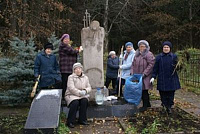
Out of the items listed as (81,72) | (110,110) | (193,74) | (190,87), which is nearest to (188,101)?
(190,87)

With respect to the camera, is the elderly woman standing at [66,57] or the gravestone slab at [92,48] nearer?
the elderly woman standing at [66,57]

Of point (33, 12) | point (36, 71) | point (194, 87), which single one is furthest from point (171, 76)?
point (33, 12)

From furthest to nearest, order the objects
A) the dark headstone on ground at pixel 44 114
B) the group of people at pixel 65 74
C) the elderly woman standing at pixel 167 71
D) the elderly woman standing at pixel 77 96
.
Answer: the elderly woman standing at pixel 167 71 < the group of people at pixel 65 74 < the elderly woman standing at pixel 77 96 < the dark headstone on ground at pixel 44 114

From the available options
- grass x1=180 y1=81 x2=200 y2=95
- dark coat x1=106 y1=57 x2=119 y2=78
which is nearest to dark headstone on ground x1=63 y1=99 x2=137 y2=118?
dark coat x1=106 y1=57 x2=119 y2=78

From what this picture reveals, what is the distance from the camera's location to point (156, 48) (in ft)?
100

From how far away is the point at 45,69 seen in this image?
21.3 feet

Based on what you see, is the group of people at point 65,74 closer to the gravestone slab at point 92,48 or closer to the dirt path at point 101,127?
the dirt path at point 101,127

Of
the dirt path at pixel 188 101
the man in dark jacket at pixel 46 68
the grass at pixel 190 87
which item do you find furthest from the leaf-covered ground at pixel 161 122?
the grass at pixel 190 87

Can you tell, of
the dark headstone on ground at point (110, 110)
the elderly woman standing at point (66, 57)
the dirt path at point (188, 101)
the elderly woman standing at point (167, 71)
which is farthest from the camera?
the dirt path at point (188, 101)

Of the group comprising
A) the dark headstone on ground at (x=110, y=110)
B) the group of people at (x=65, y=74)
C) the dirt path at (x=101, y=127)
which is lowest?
the dirt path at (x=101, y=127)

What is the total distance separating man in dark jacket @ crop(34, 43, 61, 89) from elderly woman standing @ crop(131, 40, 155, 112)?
205cm

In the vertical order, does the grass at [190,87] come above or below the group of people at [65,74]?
below

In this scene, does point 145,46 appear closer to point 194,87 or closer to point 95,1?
point 194,87

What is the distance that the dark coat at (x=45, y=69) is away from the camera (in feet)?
21.3
